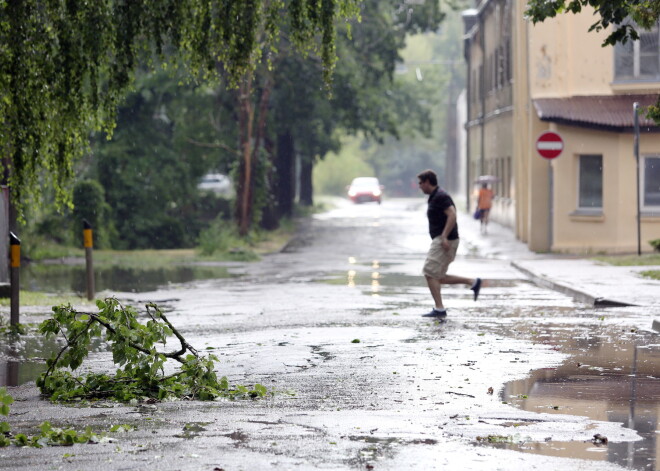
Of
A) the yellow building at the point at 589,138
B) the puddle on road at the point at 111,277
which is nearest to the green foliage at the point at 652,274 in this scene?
the yellow building at the point at 589,138

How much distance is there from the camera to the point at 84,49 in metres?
12.8

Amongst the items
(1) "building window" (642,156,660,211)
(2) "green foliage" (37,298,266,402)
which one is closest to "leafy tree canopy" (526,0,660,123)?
(2) "green foliage" (37,298,266,402)

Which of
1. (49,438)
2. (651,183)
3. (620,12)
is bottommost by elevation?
(49,438)

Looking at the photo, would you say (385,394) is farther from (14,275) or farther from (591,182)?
(591,182)

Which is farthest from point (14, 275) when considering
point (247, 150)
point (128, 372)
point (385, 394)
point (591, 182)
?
point (247, 150)

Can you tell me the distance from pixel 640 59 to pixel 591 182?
10.9ft

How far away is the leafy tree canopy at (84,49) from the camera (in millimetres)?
12531

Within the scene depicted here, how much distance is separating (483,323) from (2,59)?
6.66 metres

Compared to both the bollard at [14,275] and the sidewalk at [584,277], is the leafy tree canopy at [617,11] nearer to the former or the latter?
the sidewalk at [584,277]

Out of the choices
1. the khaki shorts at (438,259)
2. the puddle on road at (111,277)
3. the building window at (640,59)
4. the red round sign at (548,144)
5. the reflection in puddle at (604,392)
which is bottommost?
the puddle on road at (111,277)

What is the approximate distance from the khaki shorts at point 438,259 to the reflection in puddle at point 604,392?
10.8 feet

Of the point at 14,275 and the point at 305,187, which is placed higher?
the point at 305,187

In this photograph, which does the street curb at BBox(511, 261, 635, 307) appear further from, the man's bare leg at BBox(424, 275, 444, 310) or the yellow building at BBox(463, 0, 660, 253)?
the yellow building at BBox(463, 0, 660, 253)

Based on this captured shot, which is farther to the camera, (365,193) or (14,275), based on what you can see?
(365,193)
